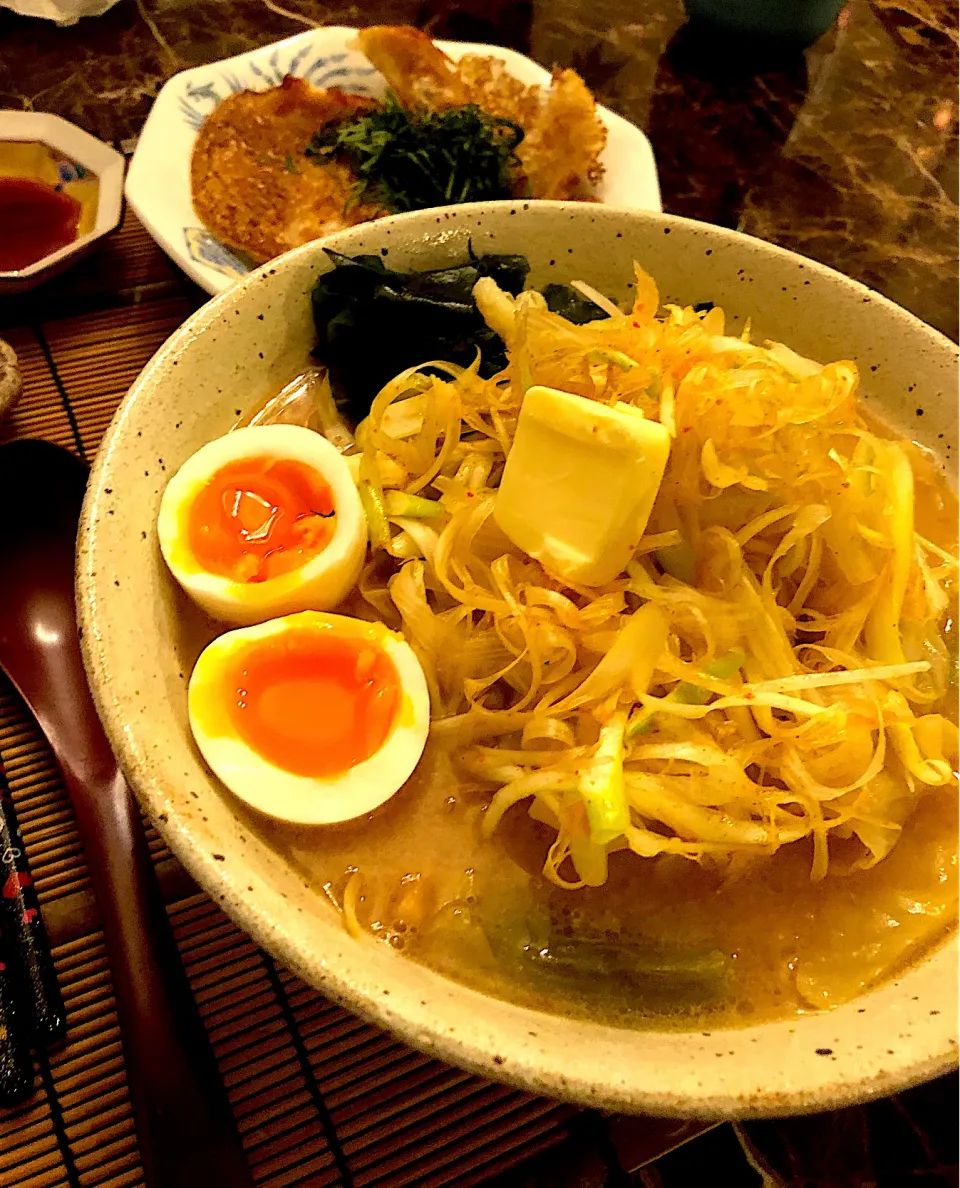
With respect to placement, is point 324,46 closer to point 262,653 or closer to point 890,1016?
point 262,653

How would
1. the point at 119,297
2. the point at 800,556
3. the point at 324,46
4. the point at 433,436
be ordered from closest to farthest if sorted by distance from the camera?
the point at 800,556 → the point at 433,436 → the point at 119,297 → the point at 324,46

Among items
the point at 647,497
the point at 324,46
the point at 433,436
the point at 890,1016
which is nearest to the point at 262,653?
the point at 433,436

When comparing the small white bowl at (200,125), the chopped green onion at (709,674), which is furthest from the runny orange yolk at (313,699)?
the small white bowl at (200,125)

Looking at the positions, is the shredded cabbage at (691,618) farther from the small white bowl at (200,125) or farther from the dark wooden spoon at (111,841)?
the small white bowl at (200,125)

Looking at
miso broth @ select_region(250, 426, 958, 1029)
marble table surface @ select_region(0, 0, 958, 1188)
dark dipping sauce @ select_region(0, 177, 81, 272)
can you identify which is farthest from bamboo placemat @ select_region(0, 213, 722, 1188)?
marble table surface @ select_region(0, 0, 958, 1188)

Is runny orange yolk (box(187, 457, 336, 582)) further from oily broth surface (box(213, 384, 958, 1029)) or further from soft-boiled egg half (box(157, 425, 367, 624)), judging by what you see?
oily broth surface (box(213, 384, 958, 1029))
